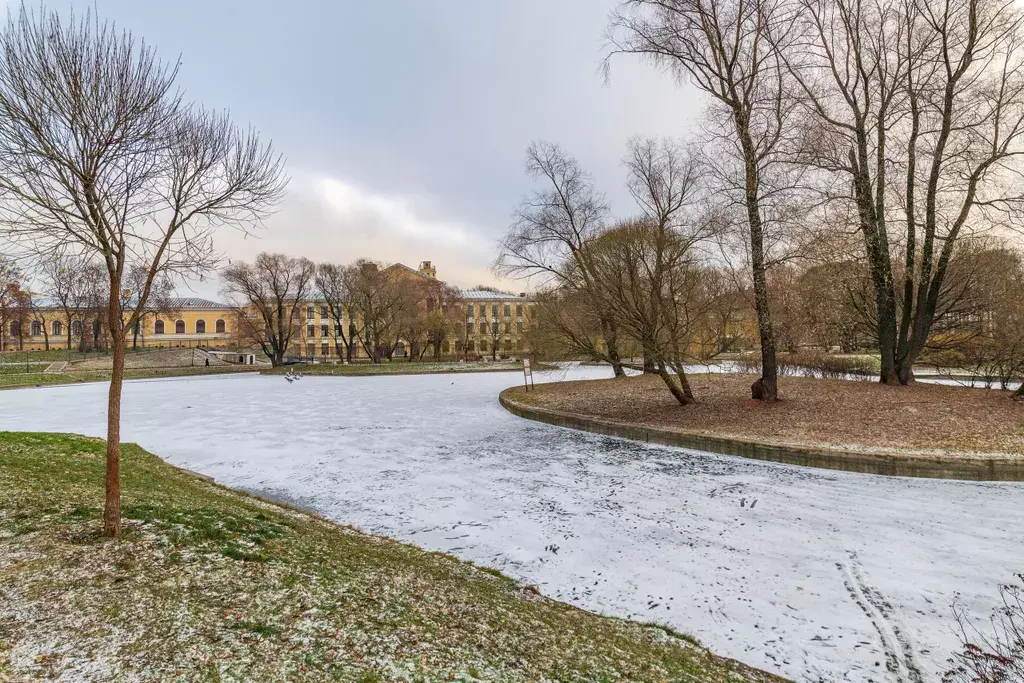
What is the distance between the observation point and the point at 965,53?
48.9 feet

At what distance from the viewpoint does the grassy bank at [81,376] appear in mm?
33466

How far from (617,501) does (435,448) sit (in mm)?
5209

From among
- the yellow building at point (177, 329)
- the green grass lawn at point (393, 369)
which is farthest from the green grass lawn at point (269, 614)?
the yellow building at point (177, 329)

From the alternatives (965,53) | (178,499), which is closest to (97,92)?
(178,499)

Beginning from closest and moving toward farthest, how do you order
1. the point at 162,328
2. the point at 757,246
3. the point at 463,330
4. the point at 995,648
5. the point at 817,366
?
the point at 995,648 < the point at 757,246 < the point at 817,366 < the point at 463,330 < the point at 162,328

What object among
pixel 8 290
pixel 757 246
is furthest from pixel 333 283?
pixel 757 246

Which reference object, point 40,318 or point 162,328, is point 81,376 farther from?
point 162,328

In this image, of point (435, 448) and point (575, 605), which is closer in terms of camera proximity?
point (575, 605)

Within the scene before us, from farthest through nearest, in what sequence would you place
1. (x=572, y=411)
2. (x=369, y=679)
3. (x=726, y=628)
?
(x=572, y=411) < (x=726, y=628) < (x=369, y=679)

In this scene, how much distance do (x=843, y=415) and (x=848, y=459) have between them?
12.4ft

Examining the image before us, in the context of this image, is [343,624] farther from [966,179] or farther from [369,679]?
[966,179]

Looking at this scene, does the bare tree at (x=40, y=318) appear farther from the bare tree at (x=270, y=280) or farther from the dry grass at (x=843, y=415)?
the dry grass at (x=843, y=415)

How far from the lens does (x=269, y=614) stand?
350 cm

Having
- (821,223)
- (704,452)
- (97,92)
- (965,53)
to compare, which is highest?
(965,53)
